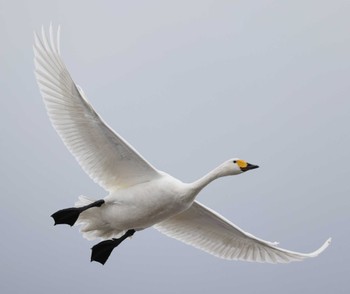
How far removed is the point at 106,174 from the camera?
17.5 meters

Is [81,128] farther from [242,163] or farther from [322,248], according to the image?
[322,248]

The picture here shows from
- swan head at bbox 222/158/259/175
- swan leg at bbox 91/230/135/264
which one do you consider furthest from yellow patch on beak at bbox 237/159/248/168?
swan leg at bbox 91/230/135/264

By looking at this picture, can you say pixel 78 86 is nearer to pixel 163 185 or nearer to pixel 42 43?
pixel 42 43

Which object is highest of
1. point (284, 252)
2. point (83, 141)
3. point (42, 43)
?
point (42, 43)

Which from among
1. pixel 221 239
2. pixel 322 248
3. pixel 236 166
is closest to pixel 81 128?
pixel 236 166

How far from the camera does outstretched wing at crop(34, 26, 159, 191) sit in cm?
1634

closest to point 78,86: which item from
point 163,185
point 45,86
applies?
point 45,86

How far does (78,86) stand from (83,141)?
1144mm

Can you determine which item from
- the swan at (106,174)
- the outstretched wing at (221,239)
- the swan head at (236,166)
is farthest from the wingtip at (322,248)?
the swan head at (236,166)

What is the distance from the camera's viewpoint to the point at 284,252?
18.8 meters

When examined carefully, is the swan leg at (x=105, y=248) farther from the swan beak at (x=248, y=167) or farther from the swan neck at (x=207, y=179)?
the swan beak at (x=248, y=167)

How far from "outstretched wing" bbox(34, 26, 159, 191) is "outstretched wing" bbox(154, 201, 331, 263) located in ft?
6.33

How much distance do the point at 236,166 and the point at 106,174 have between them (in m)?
2.64

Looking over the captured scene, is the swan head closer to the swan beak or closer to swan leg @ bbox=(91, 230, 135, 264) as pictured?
the swan beak
